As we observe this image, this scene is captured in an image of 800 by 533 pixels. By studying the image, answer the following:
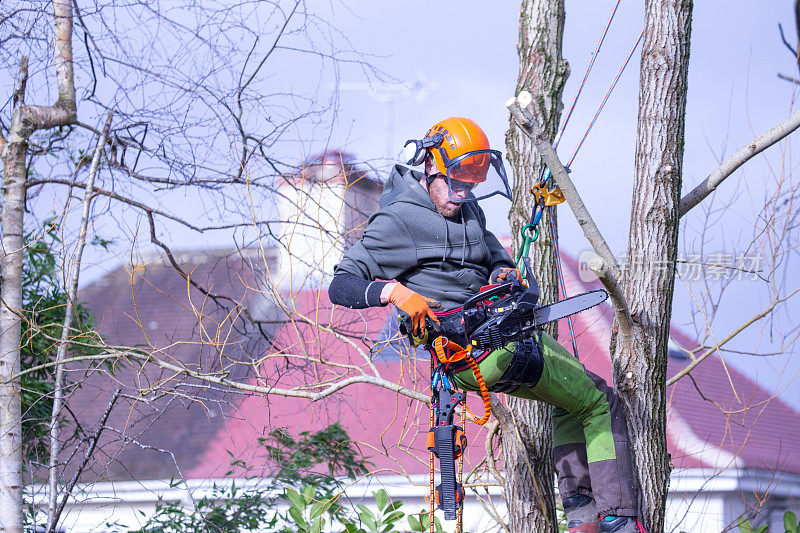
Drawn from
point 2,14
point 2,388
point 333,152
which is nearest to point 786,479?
point 333,152

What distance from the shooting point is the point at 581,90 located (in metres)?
2.97

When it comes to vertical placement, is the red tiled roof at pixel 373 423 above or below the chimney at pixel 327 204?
below

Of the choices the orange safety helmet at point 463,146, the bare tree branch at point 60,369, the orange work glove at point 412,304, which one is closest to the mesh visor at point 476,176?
the orange safety helmet at point 463,146

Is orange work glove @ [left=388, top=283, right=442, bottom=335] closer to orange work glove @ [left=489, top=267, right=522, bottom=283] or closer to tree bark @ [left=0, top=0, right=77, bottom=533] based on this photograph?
orange work glove @ [left=489, top=267, right=522, bottom=283]

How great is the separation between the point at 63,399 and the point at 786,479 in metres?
5.96

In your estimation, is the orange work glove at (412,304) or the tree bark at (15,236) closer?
the orange work glove at (412,304)

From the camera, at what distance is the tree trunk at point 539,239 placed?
A: 3674 mm

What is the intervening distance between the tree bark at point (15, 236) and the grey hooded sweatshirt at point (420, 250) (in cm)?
304

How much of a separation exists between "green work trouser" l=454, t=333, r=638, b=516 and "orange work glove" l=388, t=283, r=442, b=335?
1.19ft

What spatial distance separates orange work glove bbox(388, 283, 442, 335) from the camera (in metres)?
2.45

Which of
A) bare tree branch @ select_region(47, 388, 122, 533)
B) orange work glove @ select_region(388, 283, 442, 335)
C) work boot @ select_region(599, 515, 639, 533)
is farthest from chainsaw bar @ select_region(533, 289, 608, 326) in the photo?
bare tree branch @ select_region(47, 388, 122, 533)

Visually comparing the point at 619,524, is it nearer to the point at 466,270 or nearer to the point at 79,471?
the point at 466,270

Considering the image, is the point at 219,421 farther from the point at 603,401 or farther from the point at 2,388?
the point at 603,401

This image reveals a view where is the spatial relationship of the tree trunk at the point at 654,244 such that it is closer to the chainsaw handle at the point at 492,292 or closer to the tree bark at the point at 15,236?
the chainsaw handle at the point at 492,292
